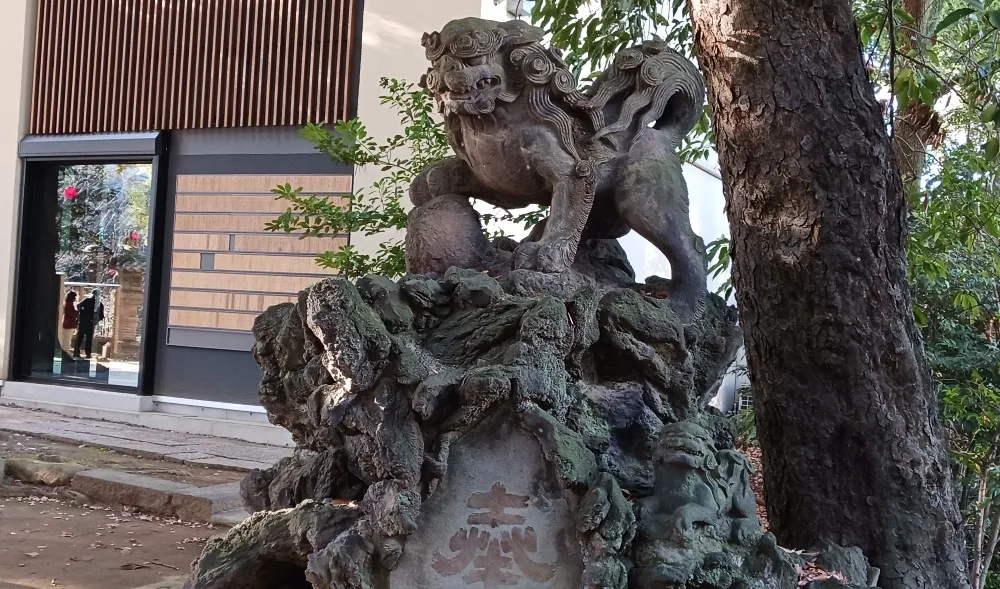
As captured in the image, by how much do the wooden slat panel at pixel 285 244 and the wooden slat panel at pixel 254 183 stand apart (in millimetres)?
335

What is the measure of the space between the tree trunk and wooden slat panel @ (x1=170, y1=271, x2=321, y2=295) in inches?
183

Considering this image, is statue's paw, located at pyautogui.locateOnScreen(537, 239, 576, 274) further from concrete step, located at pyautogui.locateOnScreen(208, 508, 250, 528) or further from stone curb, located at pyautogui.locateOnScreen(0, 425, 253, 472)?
stone curb, located at pyautogui.locateOnScreen(0, 425, 253, 472)

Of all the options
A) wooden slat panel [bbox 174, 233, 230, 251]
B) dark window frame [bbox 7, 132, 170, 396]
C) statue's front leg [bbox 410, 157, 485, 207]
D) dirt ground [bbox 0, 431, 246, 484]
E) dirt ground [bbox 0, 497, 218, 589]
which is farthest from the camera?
dark window frame [bbox 7, 132, 170, 396]

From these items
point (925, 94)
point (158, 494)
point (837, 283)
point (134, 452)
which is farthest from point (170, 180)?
point (837, 283)

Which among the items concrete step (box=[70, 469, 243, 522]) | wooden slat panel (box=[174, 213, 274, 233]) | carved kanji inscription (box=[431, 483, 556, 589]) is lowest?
concrete step (box=[70, 469, 243, 522])

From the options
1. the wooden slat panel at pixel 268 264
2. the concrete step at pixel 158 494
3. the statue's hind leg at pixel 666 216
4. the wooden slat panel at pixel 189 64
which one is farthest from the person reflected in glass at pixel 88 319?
the statue's hind leg at pixel 666 216

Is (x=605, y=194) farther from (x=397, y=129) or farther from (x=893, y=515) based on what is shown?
(x=397, y=129)

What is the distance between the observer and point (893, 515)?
2086 millimetres

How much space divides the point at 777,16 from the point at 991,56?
164cm

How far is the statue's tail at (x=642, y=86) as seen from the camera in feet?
6.77

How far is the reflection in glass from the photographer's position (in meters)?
7.56

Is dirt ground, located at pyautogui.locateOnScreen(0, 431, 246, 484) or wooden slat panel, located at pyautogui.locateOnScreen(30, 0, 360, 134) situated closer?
dirt ground, located at pyautogui.locateOnScreen(0, 431, 246, 484)

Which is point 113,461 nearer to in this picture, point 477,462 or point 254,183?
point 254,183

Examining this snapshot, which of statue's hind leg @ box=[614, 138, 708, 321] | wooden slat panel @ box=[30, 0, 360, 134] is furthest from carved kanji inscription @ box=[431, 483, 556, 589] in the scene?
wooden slat panel @ box=[30, 0, 360, 134]
